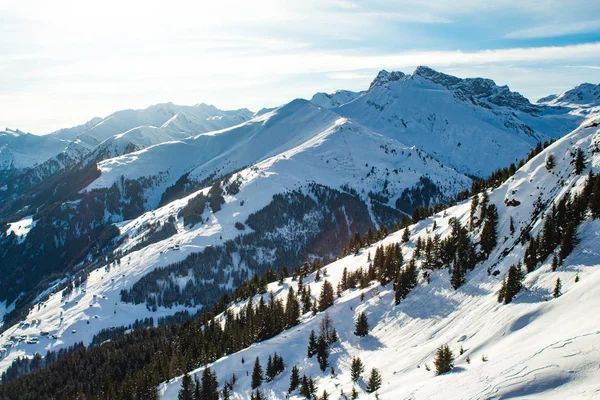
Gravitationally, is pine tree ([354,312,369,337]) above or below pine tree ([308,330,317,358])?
above

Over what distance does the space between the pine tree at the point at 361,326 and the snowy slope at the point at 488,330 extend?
5.52 ft

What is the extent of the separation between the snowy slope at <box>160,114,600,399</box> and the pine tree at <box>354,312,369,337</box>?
1682mm

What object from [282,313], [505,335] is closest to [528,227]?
[505,335]

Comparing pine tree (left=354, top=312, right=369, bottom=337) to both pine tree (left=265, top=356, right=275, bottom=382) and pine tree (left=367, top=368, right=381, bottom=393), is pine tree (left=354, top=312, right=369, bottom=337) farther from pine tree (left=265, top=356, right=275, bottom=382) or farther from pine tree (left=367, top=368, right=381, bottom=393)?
pine tree (left=367, top=368, right=381, bottom=393)

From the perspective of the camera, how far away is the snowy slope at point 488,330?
31828 millimetres

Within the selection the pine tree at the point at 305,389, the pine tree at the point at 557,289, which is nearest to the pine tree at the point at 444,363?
the pine tree at the point at 557,289

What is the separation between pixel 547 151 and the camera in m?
72.1

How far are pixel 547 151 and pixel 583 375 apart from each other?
54.9 meters

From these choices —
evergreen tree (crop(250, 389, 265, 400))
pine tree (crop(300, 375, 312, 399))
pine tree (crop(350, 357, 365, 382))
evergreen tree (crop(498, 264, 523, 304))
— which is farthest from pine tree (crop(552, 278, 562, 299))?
evergreen tree (crop(250, 389, 265, 400))

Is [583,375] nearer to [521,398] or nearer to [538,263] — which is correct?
[521,398]

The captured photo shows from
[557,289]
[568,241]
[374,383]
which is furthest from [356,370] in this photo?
[568,241]

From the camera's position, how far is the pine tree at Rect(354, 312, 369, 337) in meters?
67.0

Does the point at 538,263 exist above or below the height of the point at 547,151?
below

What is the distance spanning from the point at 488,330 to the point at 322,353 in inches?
1135
